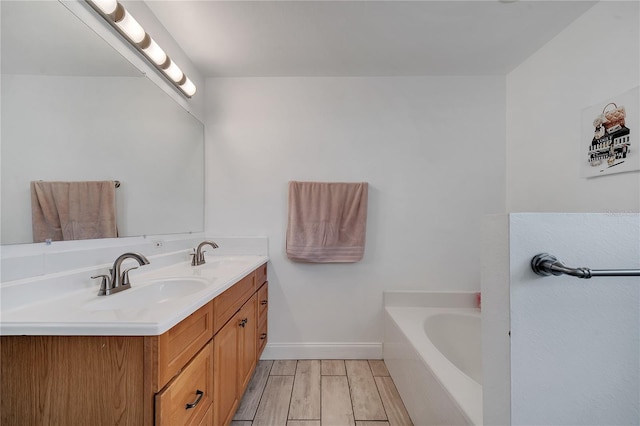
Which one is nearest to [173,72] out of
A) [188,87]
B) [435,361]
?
[188,87]

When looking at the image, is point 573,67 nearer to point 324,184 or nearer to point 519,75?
point 519,75

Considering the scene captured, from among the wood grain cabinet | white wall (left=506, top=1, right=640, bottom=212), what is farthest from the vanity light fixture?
white wall (left=506, top=1, right=640, bottom=212)

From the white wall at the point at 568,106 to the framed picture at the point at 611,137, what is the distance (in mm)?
26

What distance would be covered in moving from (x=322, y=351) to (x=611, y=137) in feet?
7.38

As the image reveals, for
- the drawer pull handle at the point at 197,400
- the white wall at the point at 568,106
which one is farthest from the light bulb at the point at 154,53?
the white wall at the point at 568,106

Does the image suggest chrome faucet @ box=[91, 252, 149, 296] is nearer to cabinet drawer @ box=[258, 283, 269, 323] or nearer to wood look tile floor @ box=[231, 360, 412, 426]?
cabinet drawer @ box=[258, 283, 269, 323]

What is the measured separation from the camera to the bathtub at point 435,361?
1016 mm

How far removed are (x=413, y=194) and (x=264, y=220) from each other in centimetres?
125

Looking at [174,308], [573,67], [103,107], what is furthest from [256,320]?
[573,67]

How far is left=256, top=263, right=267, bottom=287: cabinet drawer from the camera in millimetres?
1727

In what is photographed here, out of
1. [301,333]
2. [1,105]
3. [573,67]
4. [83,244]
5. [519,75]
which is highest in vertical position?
[519,75]

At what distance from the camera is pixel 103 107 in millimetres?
1113

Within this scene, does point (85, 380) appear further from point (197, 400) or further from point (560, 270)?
point (560, 270)

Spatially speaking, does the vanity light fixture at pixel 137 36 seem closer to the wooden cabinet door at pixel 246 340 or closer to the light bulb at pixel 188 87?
the light bulb at pixel 188 87
